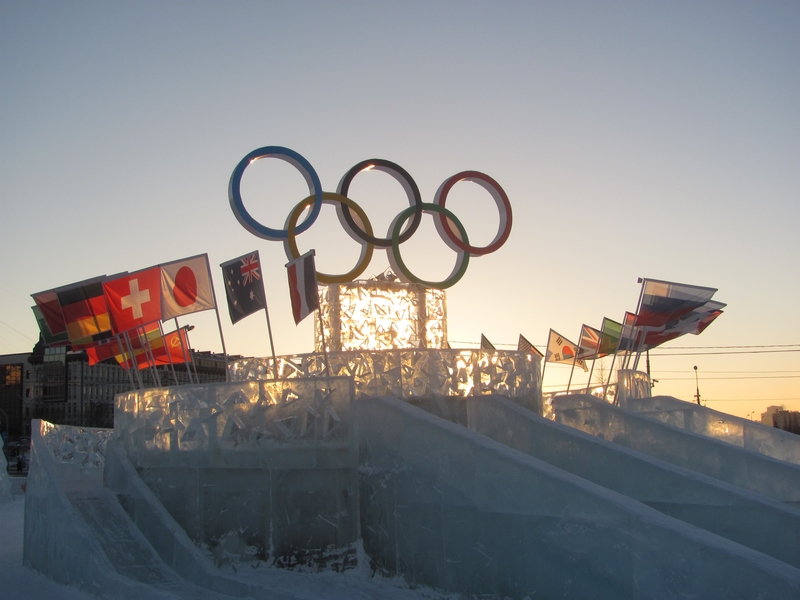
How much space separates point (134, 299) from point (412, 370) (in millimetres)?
4828

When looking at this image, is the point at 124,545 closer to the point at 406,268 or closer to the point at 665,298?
the point at 406,268

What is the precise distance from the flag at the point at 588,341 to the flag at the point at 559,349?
1.22 metres

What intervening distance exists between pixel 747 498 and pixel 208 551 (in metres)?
6.46

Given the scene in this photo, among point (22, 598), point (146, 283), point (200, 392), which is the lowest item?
point (22, 598)

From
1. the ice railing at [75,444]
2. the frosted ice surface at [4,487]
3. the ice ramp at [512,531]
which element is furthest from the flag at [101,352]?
the frosted ice surface at [4,487]

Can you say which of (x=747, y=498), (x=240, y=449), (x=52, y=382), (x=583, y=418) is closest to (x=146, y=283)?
(x=240, y=449)

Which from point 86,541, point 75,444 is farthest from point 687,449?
point 75,444

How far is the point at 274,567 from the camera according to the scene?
30.3 feet

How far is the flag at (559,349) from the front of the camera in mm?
19953

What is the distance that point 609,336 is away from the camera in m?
18.0

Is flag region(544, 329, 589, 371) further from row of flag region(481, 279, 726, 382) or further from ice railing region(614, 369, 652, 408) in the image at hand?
ice railing region(614, 369, 652, 408)

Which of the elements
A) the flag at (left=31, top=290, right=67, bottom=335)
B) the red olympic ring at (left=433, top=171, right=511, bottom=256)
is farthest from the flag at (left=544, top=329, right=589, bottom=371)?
the flag at (left=31, top=290, right=67, bottom=335)

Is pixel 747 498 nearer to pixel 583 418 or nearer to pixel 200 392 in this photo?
pixel 583 418

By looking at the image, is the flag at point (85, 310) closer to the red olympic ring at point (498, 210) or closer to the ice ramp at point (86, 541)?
the ice ramp at point (86, 541)
